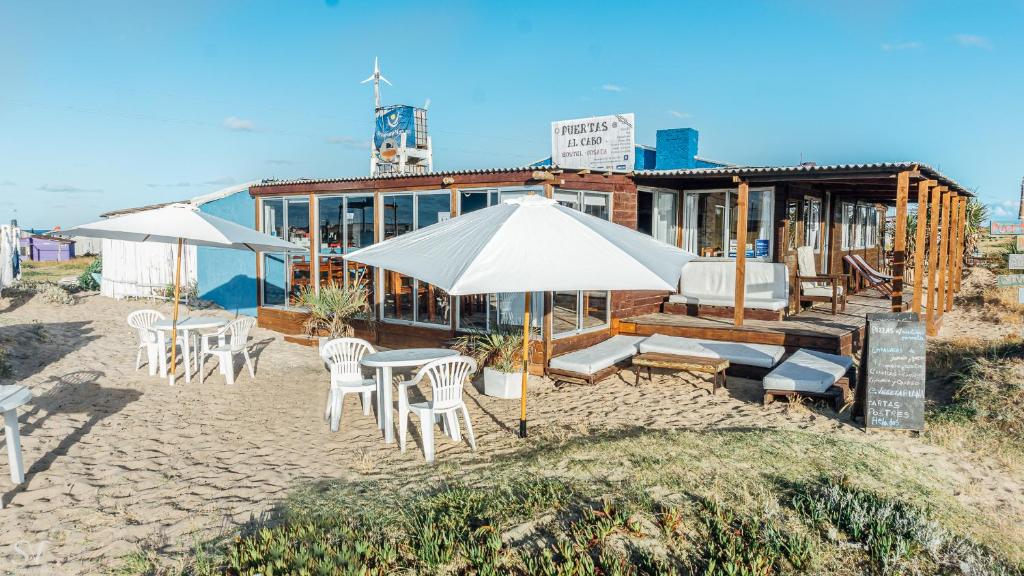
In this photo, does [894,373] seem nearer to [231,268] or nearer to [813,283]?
[813,283]

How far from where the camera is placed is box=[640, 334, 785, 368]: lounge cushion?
27.3 ft

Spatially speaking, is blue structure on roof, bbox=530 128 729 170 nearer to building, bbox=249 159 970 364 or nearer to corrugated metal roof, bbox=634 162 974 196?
building, bbox=249 159 970 364

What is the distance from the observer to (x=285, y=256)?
12.5 m

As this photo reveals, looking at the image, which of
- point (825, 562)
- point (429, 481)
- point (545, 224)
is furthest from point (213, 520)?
point (825, 562)

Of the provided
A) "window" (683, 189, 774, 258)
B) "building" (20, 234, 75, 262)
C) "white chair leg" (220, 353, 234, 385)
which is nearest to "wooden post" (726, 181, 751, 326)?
"window" (683, 189, 774, 258)

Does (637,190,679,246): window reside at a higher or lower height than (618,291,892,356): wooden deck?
higher

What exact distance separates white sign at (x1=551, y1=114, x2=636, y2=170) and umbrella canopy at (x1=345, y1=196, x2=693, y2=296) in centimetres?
601

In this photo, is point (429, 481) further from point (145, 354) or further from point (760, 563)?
point (145, 354)

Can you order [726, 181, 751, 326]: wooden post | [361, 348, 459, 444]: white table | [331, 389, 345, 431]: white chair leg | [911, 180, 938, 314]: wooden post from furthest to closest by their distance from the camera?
[726, 181, 751, 326]: wooden post
[911, 180, 938, 314]: wooden post
[331, 389, 345, 431]: white chair leg
[361, 348, 459, 444]: white table

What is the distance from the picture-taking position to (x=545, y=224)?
542cm

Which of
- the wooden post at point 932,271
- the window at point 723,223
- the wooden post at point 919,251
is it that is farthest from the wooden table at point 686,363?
the wooden post at point 932,271

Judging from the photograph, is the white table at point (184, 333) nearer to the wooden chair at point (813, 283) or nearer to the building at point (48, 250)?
the wooden chair at point (813, 283)

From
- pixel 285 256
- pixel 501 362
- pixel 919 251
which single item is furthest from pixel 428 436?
pixel 285 256

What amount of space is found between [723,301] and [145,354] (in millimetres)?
8782
